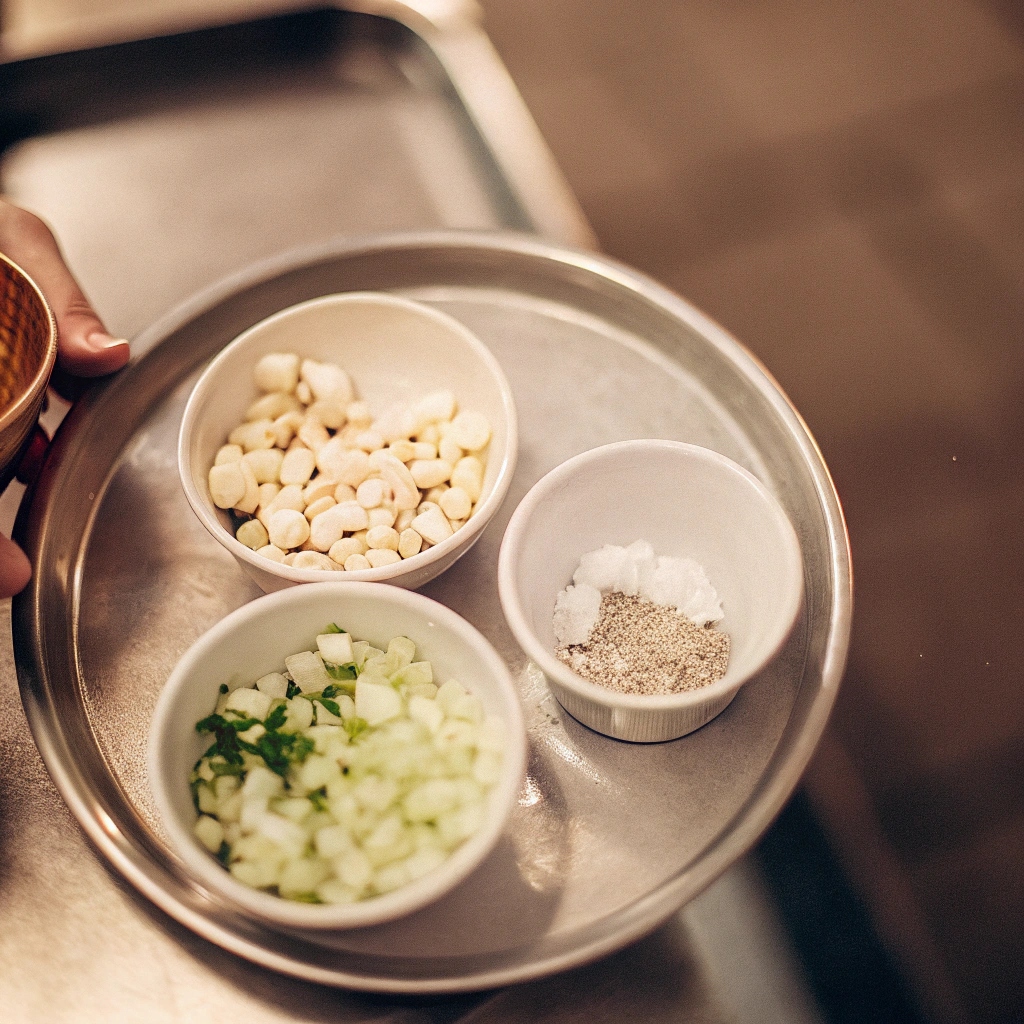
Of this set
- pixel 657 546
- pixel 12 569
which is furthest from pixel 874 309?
pixel 12 569

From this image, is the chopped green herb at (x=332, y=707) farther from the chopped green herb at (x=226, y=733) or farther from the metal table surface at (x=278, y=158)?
the metal table surface at (x=278, y=158)

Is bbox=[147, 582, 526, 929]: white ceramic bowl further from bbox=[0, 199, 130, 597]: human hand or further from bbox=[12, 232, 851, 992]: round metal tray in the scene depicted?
bbox=[0, 199, 130, 597]: human hand

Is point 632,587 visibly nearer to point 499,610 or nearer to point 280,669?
point 499,610

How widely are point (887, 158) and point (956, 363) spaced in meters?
0.45

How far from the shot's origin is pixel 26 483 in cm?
80

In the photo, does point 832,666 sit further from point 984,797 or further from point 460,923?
point 984,797

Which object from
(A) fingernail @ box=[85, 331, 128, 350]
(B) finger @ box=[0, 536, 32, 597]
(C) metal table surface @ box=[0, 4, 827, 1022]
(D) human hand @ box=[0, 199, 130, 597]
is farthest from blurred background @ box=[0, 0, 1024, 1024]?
(B) finger @ box=[0, 536, 32, 597]

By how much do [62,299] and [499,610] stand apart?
1.51ft

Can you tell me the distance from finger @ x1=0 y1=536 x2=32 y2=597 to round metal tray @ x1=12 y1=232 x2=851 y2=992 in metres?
0.02

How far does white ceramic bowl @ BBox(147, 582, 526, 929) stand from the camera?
51 cm

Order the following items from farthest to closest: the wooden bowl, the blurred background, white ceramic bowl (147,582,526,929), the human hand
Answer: the blurred background
the human hand
the wooden bowl
white ceramic bowl (147,582,526,929)

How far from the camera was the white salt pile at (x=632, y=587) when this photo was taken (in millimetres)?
661

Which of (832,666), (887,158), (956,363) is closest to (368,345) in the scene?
(832,666)

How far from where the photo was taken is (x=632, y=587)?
685mm
